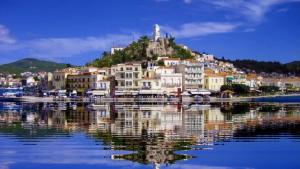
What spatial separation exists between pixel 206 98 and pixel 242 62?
275ft

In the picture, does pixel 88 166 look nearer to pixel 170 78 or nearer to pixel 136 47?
pixel 170 78

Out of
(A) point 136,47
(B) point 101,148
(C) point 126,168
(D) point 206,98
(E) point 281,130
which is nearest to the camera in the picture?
(C) point 126,168

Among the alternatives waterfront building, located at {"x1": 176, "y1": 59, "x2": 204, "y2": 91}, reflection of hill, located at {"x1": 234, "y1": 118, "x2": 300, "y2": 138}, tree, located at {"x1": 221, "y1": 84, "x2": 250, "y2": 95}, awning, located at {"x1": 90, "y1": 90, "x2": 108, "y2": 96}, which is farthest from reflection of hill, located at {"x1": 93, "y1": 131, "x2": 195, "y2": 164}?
tree, located at {"x1": 221, "y1": 84, "x2": 250, "y2": 95}

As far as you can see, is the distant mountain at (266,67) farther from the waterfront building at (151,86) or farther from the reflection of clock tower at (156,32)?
the waterfront building at (151,86)

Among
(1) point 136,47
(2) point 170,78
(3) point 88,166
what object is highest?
(1) point 136,47

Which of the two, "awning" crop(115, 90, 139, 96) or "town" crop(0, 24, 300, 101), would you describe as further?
"town" crop(0, 24, 300, 101)

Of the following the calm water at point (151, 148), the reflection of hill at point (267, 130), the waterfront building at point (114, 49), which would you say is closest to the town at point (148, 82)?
the waterfront building at point (114, 49)

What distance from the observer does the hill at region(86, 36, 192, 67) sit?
99012 millimetres

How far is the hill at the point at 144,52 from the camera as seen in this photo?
99012 millimetres

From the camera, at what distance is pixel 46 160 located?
17.2 m

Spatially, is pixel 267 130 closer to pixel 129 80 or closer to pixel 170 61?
pixel 129 80

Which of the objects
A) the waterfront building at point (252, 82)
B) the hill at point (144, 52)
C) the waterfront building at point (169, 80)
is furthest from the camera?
the waterfront building at point (252, 82)

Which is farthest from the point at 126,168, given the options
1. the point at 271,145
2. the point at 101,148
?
the point at 271,145

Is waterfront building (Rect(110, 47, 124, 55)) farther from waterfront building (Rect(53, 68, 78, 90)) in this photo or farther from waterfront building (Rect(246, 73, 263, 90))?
waterfront building (Rect(246, 73, 263, 90))
